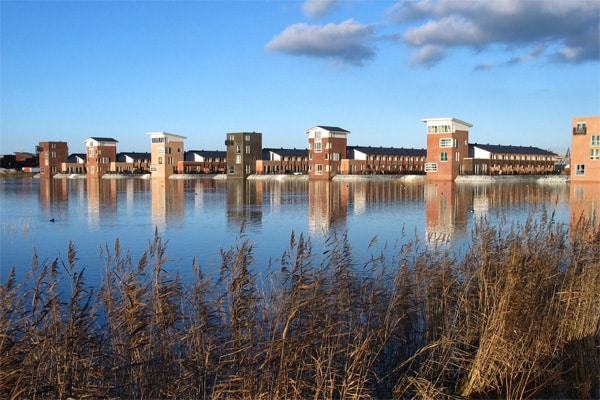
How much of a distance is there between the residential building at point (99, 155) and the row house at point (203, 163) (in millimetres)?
17287

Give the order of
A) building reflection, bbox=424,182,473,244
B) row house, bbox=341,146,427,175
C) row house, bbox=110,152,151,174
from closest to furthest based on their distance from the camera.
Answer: building reflection, bbox=424,182,473,244 < row house, bbox=341,146,427,175 < row house, bbox=110,152,151,174

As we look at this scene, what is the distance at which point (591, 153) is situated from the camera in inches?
2462

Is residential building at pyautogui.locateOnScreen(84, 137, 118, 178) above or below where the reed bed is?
above

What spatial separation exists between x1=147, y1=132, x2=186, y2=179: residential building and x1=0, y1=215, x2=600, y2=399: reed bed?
97.7 m

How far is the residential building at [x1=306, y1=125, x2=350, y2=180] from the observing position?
87.5 m

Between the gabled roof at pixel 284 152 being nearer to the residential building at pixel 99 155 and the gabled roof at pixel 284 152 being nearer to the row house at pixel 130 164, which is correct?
the row house at pixel 130 164

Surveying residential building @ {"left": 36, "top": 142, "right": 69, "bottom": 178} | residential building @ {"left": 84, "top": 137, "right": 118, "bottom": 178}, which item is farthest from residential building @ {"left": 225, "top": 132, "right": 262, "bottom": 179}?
residential building @ {"left": 36, "top": 142, "right": 69, "bottom": 178}

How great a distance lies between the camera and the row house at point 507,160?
8269cm

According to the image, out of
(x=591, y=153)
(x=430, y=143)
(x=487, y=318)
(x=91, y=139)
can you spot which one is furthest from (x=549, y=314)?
(x=91, y=139)

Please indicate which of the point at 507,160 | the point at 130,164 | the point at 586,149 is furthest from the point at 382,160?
the point at 130,164

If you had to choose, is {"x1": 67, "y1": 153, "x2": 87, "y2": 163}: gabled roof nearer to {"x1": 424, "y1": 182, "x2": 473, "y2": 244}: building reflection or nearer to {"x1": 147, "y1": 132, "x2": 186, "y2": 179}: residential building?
{"x1": 147, "y1": 132, "x2": 186, "y2": 179}: residential building

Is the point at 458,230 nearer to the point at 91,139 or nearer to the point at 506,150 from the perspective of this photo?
the point at 506,150

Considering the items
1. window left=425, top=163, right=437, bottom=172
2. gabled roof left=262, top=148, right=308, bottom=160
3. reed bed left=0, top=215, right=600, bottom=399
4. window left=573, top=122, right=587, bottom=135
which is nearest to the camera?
reed bed left=0, top=215, right=600, bottom=399

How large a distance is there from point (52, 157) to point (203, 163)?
120 feet
